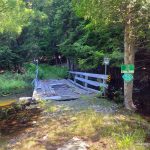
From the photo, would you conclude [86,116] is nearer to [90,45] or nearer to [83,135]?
[83,135]

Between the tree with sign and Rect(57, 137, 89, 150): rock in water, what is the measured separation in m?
4.04

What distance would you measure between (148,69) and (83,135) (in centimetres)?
830

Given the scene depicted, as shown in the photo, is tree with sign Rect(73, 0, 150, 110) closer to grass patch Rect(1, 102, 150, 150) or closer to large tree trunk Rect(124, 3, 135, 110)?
large tree trunk Rect(124, 3, 135, 110)

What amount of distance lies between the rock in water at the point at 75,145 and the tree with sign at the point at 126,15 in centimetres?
404

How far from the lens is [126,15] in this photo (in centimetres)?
1044

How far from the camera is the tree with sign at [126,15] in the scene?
1007cm

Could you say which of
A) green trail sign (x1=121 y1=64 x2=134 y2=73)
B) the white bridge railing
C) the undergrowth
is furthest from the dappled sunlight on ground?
the undergrowth

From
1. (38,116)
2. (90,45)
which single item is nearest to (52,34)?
(90,45)

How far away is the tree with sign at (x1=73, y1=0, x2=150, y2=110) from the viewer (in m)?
10.1

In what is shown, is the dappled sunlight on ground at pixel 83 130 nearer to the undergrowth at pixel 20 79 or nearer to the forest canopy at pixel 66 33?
the forest canopy at pixel 66 33

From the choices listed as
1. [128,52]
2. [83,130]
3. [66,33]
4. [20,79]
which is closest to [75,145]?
[83,130]

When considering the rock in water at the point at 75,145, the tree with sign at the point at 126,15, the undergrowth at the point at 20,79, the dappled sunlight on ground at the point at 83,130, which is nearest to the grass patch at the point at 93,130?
the dappled sunlight on ground at the point at 83,130

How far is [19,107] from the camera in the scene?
12883 mm

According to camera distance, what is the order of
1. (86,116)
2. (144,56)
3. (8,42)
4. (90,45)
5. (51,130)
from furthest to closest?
(8,42), (90,45), (144,56), (86,116), (51,130)
